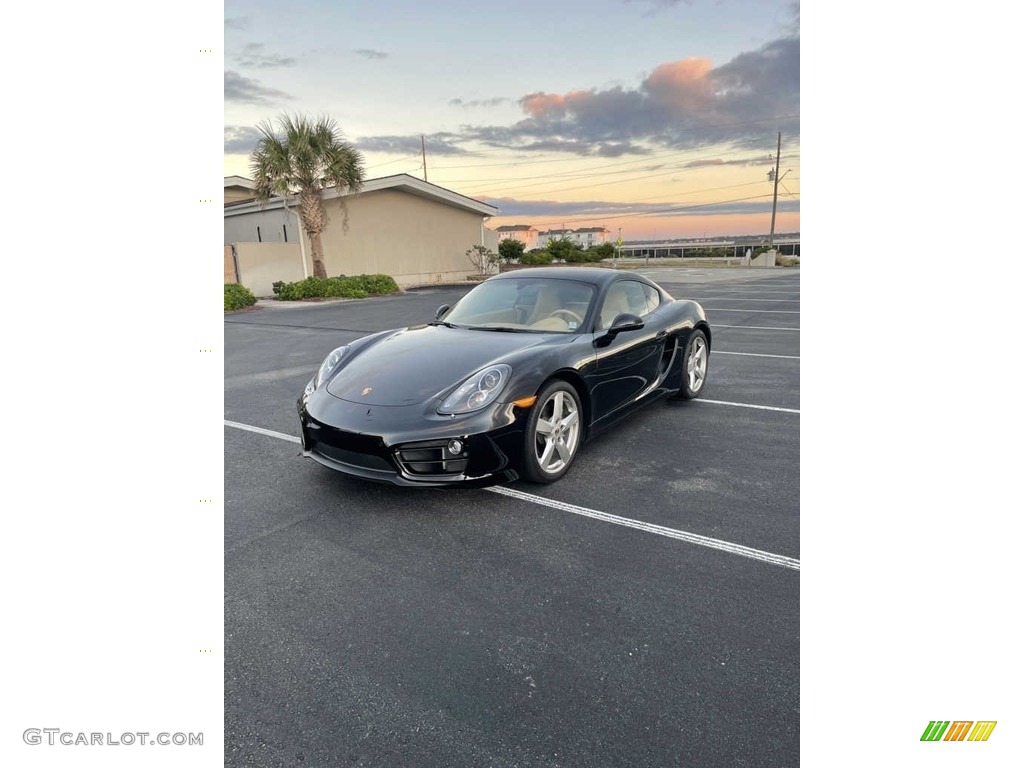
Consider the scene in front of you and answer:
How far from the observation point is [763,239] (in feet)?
235

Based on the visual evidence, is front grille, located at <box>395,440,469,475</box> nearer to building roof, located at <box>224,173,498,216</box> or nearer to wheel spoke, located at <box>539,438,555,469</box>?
wheel spoke, located at <box>539,438,555,469</box>

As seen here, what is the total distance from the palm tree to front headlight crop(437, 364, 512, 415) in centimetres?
1768

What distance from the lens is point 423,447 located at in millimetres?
3117

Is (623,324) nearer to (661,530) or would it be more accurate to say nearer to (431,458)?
(661,530)

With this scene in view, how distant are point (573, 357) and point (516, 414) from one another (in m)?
0.69

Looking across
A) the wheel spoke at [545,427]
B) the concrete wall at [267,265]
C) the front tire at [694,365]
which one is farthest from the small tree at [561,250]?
the wheel spoke at [545,427]

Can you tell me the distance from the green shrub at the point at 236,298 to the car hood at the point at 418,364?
43.7ft

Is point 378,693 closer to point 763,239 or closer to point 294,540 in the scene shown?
point 294,540

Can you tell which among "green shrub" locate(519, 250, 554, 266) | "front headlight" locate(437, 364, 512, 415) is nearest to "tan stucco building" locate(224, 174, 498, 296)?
"green shrub" locate(519, 250, 554, 266)

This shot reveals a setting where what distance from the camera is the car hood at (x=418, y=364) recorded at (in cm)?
340

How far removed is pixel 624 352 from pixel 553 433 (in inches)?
40.2
